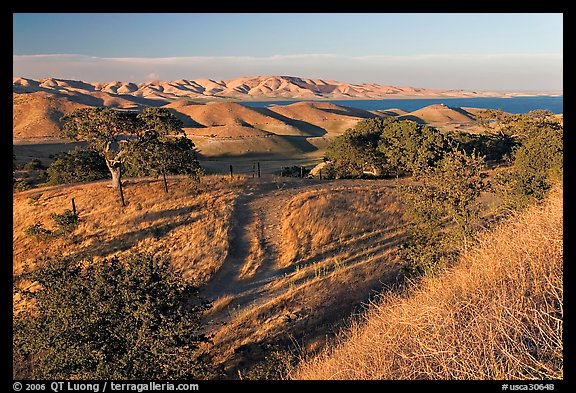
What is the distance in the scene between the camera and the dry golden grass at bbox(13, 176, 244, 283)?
24953 mm

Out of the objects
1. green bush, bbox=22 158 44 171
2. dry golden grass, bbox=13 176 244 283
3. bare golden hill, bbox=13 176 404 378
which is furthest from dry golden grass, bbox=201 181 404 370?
green bush, bbox=22 158 44 171

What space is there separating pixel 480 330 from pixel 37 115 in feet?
439

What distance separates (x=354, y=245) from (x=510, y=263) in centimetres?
1575

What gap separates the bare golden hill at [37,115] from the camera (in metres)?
99.3

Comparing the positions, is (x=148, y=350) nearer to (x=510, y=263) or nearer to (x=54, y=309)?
(x=54, y=309)

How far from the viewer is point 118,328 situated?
39.6ft

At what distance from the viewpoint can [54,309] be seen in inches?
517

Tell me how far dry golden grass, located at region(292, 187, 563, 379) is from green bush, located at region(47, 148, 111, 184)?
3736 centimetres

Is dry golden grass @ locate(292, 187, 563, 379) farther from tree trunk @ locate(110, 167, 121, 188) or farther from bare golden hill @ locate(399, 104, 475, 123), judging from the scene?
bare golden hill @ locate(399, 104, 475, 123)

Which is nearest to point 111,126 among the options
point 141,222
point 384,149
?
point 141,222

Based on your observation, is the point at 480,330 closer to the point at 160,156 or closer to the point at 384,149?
the point at 160,156
